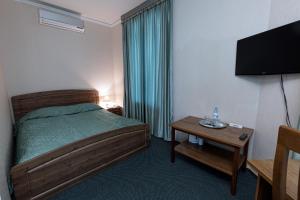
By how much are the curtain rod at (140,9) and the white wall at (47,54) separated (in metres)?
0.83

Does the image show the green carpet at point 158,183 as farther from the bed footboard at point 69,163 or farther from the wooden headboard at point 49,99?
the wooden headboard at point 49,99

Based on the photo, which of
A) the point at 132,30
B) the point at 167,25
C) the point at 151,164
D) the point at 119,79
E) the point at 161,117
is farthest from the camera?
the point at 119,79

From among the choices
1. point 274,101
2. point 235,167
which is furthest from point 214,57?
point 235,167

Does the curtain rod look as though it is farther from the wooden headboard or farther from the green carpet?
the green carpet

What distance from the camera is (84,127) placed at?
2.16m

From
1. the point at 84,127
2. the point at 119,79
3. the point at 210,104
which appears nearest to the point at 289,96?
the point at 210,104

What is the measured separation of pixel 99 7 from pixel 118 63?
1.33m

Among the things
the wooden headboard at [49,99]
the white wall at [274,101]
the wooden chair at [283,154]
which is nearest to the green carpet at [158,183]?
the white wall at [274,101]

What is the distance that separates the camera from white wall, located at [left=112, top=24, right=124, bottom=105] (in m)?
3.74

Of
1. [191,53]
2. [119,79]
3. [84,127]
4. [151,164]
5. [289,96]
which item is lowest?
[151,164]

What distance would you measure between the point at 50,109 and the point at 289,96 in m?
3.52

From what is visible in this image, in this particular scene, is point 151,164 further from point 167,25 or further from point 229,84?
point 167,25

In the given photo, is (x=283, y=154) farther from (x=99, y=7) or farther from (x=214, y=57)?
(x=99, y=7)

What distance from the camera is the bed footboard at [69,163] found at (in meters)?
1.38
